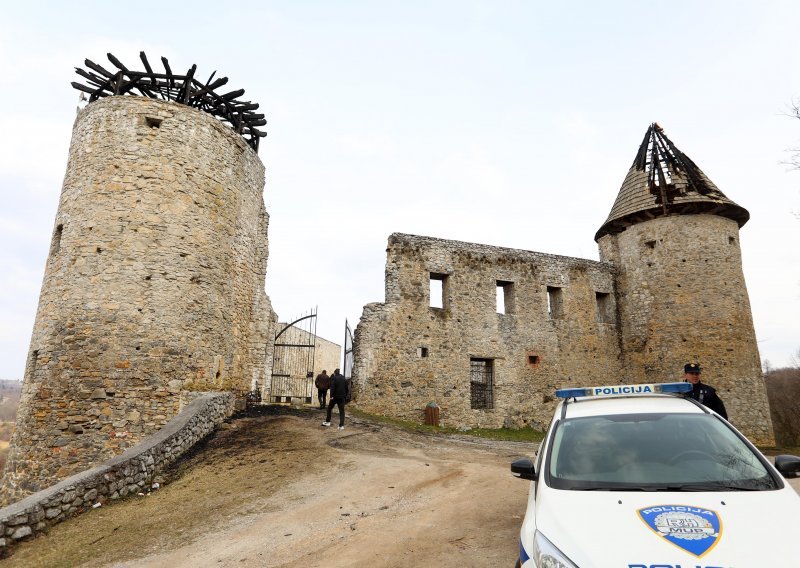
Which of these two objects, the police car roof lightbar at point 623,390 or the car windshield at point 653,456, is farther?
the police car roof lightbar at point 623,390

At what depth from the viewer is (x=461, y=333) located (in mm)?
15570

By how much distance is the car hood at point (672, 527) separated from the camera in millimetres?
2348

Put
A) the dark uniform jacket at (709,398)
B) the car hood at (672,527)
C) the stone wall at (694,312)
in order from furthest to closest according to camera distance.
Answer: the stone wall at (694,312) → the dark uniform jacket at (709,398) → the car hood at (672,527)

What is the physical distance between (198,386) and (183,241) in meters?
3.16

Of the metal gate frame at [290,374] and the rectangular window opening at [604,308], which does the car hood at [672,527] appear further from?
the rectangular window opening at [604,308]

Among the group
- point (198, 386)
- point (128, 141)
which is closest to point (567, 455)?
point (198, 386)

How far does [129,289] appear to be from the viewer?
32.6 ft

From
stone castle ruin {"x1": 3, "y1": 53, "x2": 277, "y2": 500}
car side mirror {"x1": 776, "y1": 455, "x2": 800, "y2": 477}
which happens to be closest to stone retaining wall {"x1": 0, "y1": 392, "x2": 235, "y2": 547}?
stone castle ruin {"x1": 3, "y1": 53, "x2": 277, "y2": 500}

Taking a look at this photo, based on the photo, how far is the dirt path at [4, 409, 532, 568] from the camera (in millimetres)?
4734

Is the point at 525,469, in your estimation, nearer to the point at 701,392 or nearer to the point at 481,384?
the point at 701,392

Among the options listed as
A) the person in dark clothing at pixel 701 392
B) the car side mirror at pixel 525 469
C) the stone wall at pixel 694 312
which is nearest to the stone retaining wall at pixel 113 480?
the car side mirror at pixel 525 469

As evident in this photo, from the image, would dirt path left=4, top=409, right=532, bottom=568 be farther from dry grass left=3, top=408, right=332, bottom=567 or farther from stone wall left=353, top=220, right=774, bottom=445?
stone wall left=353, top=220, right=774, bottom=445

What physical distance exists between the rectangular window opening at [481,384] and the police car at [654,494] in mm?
11829

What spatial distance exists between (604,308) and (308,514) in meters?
14.9
